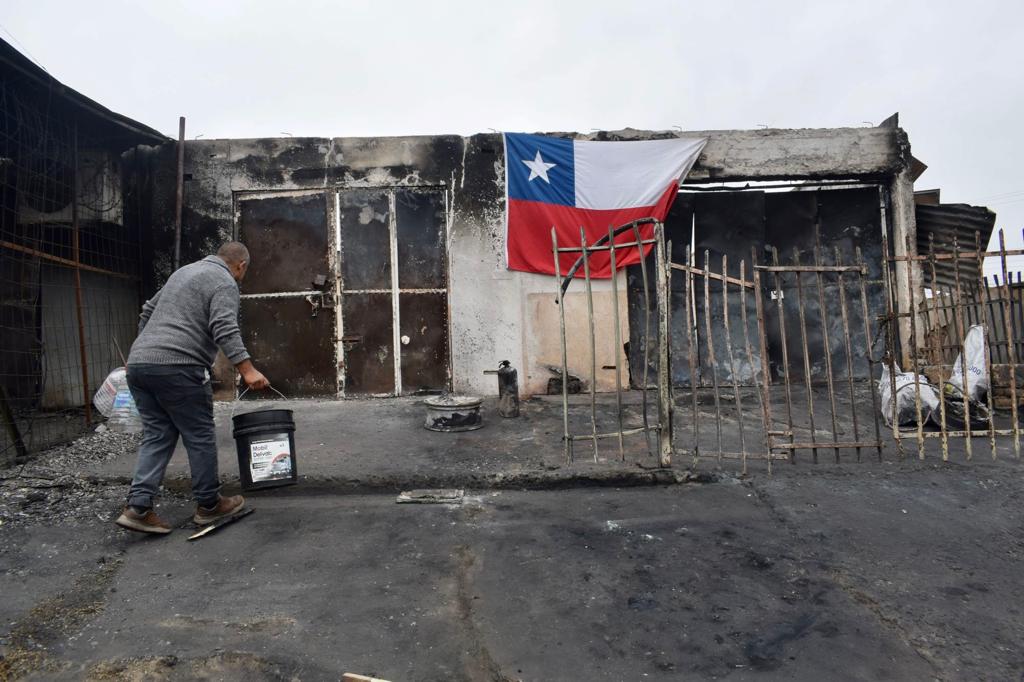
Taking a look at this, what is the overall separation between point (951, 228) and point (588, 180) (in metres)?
4.94

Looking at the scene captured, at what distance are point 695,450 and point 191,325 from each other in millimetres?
3621

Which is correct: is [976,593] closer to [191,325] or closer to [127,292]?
[191,325]

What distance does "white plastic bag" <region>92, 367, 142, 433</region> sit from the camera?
5.86m

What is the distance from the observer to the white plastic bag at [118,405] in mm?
5863

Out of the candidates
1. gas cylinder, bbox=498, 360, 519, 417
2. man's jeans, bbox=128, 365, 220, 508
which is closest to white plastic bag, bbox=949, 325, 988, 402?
gas cylinder, bbox=498, 360, 519, 417

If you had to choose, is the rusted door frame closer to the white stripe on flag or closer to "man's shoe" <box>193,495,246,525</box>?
the white stripe on flag

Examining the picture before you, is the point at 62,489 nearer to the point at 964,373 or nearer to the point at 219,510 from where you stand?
the point at 219,510

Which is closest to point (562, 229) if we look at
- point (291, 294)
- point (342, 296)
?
point (342, 296)

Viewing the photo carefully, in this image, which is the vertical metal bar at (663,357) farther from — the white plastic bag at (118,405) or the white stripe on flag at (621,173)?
the white plastic bag at (118,405)

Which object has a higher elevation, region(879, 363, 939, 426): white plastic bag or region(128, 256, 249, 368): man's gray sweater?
region(128, 256, 249, 368): man's gray sweater

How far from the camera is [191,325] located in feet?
12.3

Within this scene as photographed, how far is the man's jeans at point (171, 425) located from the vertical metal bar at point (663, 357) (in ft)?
10.1

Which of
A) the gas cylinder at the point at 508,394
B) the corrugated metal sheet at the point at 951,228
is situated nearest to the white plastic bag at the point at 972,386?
the corrugated metal sheet at the point at 951,228

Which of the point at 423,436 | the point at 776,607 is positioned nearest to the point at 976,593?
the point at 776,607
